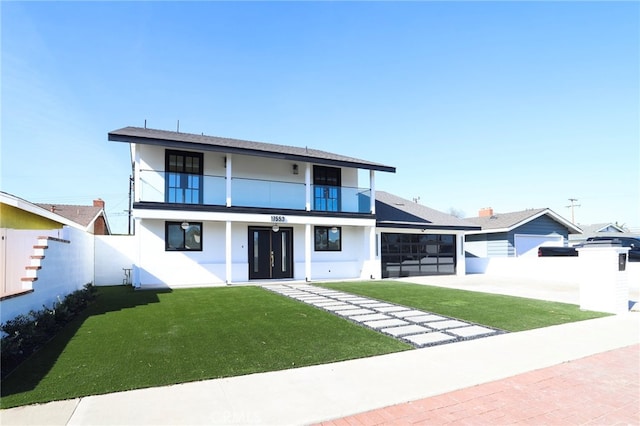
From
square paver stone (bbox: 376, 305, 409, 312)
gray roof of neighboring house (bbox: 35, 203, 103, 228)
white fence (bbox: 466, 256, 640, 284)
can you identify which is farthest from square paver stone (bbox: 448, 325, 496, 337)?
gray roof of neighboring house (bbox: 35, 203, 103, 228)

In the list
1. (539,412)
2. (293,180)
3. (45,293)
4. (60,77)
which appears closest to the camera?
(539,412)

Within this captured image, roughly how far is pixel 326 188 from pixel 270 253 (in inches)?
154

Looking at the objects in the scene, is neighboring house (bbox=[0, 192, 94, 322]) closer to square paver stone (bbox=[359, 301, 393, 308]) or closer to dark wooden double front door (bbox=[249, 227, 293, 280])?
dark wooden double front door (bbox=[249, 227, 293, 280])

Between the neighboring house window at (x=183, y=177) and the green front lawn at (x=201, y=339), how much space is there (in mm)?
4338

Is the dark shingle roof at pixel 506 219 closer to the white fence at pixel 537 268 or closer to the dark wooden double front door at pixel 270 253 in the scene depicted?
the white fence at pixel 537 268

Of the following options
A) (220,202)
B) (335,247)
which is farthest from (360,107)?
(220,202)

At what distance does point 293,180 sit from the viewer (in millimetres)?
15875

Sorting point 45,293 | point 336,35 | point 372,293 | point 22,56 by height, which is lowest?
point 372,293

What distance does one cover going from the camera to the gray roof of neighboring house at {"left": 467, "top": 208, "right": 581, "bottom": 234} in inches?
819

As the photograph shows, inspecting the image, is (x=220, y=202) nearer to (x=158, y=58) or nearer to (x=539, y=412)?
(x=158, y=58)

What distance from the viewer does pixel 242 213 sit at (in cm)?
1351

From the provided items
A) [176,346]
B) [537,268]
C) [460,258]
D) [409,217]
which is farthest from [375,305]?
[537,268]

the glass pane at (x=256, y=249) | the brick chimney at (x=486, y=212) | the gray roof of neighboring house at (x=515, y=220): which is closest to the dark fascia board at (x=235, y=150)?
the glass pane at (x=256, y=249)

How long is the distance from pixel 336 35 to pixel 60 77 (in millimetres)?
9227
